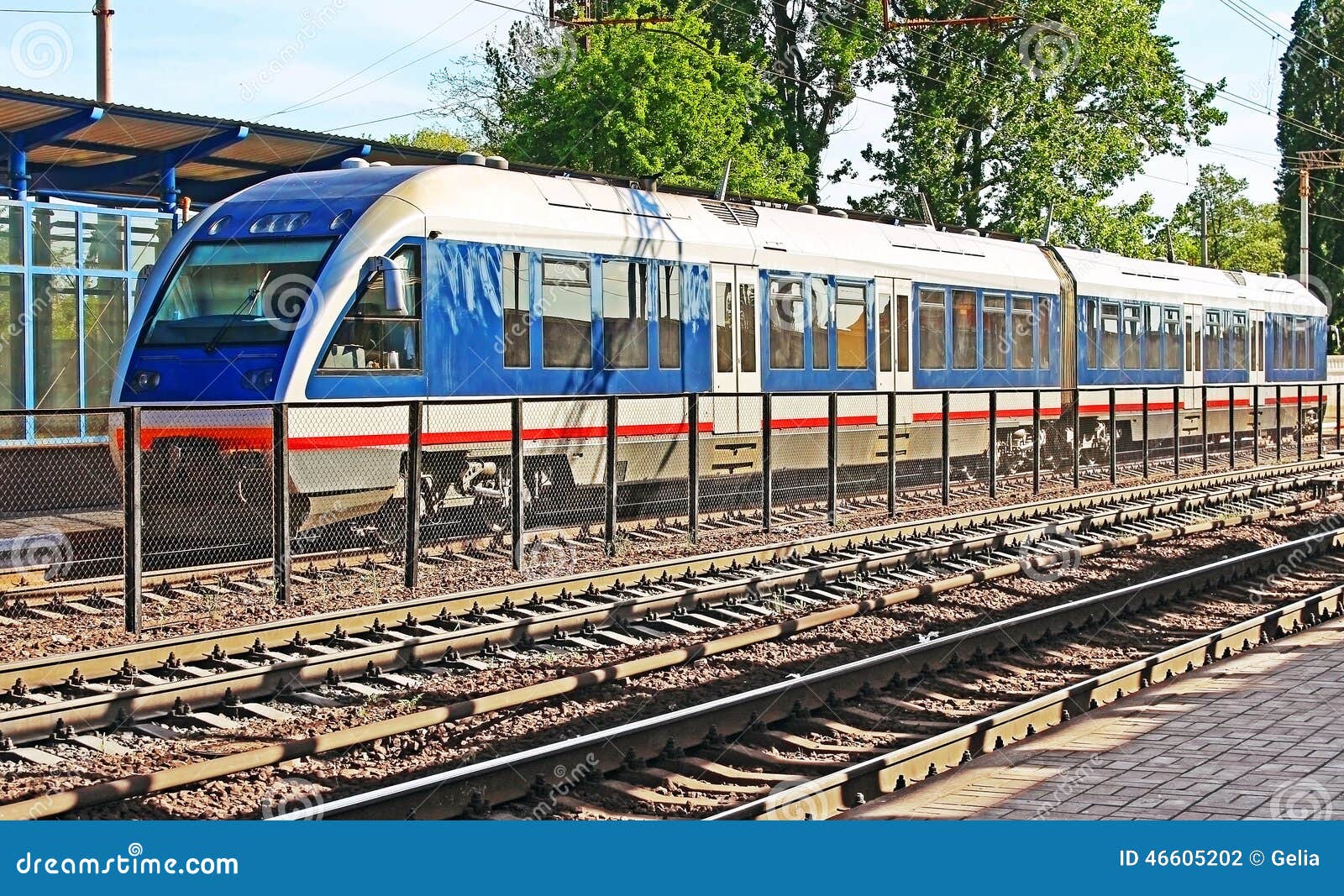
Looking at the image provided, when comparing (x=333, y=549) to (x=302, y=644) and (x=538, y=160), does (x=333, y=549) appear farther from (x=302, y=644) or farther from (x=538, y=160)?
(x=538, y=160)

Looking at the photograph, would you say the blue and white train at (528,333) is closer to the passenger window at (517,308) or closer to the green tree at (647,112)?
the passenger window at (517,308)

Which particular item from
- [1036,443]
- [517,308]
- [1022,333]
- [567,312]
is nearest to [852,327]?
[1036,443]

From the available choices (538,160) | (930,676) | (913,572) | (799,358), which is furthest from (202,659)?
(538,160)

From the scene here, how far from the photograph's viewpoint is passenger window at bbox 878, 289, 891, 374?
72.5ft

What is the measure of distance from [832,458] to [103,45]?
14.8 m

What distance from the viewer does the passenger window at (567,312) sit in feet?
53.6

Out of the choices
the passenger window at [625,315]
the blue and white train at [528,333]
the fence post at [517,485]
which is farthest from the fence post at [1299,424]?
the fence post at [517,485]

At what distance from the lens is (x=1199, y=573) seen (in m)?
14.3

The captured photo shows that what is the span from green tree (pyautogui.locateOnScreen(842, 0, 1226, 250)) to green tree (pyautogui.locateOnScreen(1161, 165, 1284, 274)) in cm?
4322

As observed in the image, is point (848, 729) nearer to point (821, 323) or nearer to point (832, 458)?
point (832, 458)

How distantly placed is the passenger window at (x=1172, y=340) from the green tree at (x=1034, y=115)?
13282 mm

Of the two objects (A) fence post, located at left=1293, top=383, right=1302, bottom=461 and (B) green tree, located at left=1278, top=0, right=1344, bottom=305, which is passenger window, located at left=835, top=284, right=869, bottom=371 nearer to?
(A) fence post, located at left=1293, top=383, right=1302, bottom=461

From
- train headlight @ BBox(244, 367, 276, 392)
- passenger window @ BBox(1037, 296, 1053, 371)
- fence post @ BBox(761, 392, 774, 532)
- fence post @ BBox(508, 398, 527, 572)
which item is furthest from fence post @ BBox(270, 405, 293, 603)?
passenger window @ BBox(1037, 296, 1053, 371)

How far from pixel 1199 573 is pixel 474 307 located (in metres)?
7.11
